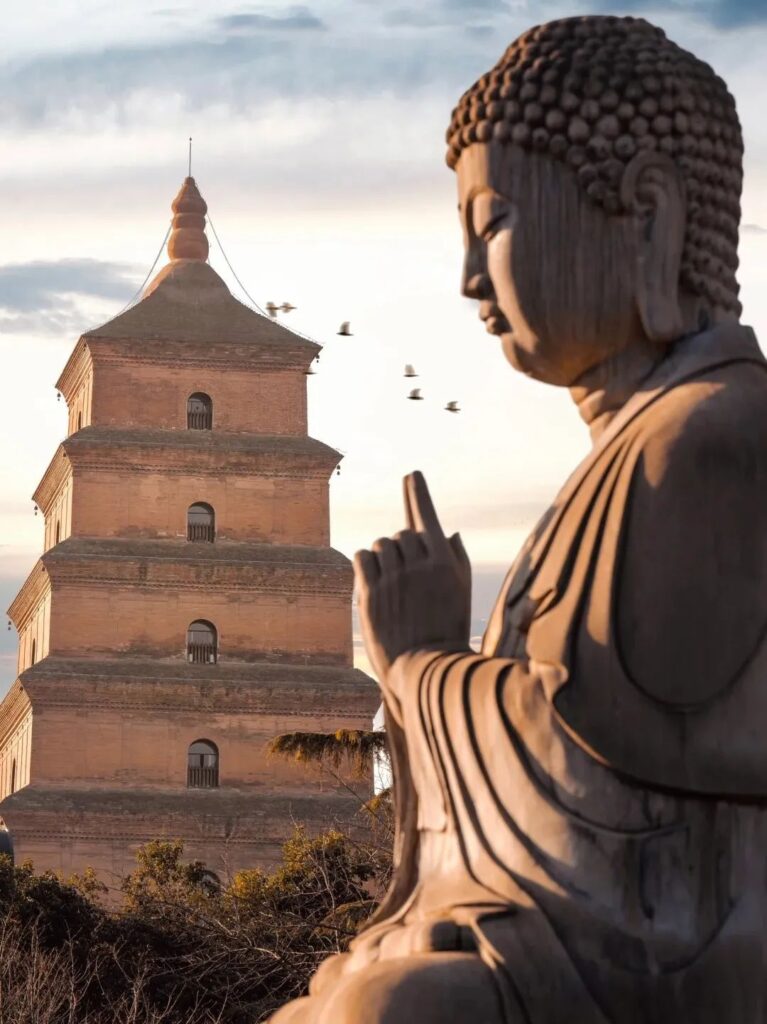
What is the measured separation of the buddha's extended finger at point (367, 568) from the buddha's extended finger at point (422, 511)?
0.10m

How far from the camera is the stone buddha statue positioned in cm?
373

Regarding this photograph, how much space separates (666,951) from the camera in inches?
146

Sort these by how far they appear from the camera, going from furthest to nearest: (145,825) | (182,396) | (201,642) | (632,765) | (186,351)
Answer: 1. (182,396)
2. (186,351)
3. (201,642)
4. (145,825)
5. (632,765)

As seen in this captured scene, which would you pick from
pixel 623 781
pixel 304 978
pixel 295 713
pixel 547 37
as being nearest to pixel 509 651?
pixel 623 781

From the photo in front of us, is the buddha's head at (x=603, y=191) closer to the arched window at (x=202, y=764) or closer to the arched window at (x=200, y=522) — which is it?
the arched window at (x=202, y=764)

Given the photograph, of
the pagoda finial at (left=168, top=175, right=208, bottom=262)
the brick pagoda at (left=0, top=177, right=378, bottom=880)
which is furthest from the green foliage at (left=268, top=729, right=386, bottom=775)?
the pagoda finial at (left=168, top=175, right=208, bottom=262)

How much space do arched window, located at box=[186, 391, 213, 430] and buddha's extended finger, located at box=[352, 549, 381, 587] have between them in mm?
36227

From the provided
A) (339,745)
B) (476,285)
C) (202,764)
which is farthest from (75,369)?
(476,285)

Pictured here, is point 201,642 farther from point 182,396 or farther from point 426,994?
point 426,994

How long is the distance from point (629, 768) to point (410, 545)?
633 millimetres

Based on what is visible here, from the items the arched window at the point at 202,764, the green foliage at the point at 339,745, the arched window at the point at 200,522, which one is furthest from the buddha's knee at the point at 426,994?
the arched window at the point at 200,522

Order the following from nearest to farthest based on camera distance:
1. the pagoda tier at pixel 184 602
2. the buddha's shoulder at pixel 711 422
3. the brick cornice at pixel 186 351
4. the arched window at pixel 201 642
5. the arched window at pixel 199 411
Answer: the buddha's shoulder at pixel 711 422
the pagoda tier at pixel 184 602
the arched window at pixel 201 642
the brick cornice at pixel 186 351
the arched window at pixel 199 411

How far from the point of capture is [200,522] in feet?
131

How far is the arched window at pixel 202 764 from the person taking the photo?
37059 millimetres
